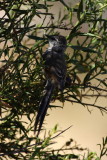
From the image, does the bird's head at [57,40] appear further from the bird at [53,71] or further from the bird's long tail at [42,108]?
the bird's long tail at [42,108]

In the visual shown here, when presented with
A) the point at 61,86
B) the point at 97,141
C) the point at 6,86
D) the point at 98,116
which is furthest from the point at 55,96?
the point at 98,116

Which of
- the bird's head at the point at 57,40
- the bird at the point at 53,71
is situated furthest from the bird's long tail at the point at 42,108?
the bird's head at the point at 57,40

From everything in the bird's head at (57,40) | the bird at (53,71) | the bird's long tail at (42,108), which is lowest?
the bird's long tail at (42,108)

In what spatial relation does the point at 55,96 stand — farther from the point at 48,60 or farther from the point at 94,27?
the point at 94,27

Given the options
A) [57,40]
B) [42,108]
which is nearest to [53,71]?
[57,40]

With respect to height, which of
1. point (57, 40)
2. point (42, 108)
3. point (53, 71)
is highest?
point (57, 40)

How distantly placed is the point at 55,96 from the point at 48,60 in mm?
225

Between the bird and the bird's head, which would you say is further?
the bird's head

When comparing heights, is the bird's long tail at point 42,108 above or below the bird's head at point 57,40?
below

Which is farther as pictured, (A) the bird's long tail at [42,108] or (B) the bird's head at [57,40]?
(B) the bird's head at [57,40]

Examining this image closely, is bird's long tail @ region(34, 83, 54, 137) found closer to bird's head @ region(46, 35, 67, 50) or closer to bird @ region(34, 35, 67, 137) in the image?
bird @ region(34, 35, 67, 137)

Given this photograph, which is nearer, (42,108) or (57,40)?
(42,108)

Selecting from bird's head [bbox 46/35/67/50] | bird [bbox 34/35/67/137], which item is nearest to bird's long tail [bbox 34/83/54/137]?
bird [bbox 34/35/67/137]

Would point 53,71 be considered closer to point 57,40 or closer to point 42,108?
point 57,40
